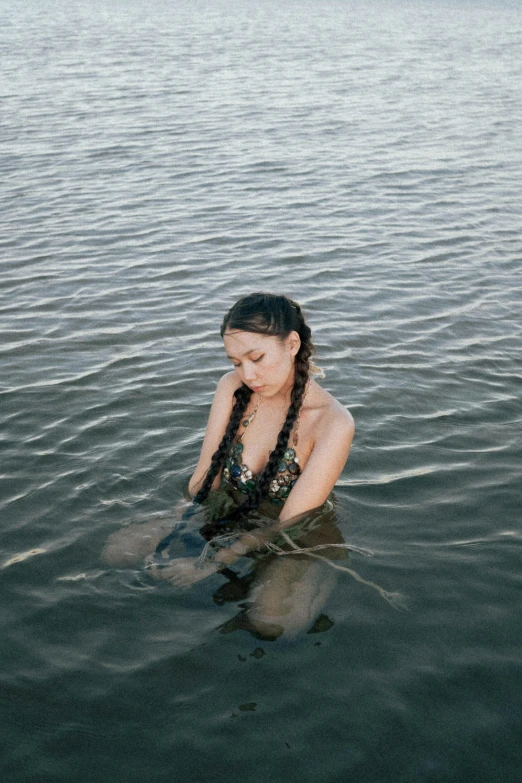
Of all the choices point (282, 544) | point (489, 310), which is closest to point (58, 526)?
point (282, 544)

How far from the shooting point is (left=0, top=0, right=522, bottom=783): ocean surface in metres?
3.90

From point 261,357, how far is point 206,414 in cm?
216

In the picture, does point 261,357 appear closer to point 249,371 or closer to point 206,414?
point 249,371

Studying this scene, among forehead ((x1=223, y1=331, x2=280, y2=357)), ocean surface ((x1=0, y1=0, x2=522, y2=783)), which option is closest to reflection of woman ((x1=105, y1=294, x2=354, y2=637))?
forehead ((x1=223, y1=331, x2=280, y2=357))

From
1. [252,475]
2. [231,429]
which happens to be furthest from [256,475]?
[231,429]

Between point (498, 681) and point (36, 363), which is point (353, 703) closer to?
point (498, 681)

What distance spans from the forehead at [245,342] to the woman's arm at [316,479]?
1.96 ft

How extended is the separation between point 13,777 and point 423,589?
227cm

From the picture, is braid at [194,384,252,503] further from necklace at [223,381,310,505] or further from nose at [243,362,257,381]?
nose at [243,362,257,381]

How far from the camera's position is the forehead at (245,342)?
15.1ft

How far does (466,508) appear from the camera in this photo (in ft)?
18.2

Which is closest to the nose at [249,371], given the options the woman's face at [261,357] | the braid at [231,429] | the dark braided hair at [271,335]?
the woman's face at [261,357]

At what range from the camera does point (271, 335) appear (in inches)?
182

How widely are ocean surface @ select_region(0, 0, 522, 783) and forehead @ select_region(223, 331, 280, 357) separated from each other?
122cm
